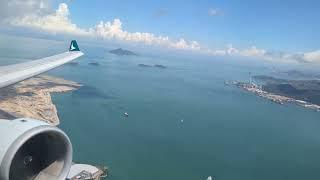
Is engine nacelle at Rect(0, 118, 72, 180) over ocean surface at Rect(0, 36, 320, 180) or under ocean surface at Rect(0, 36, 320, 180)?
over

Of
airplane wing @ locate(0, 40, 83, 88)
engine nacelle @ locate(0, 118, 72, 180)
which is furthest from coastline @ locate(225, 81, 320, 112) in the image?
engine nacelle @ locate(0, 118, 72, 180)

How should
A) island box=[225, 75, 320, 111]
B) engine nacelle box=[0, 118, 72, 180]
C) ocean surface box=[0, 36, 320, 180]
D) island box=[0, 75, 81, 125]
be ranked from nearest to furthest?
engine nacelle box=[0, 118, 72, 180] < ocean surface box=[0, 36, 320, 180] < island box=[0, 75, 81, 125] < island box=[225, 75, 320, 111]

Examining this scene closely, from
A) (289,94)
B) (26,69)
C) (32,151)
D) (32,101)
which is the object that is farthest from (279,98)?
(32,151)

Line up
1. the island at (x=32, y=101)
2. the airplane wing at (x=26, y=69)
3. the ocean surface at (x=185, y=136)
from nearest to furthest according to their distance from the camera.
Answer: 1. the airplane wing at (x=26, y=69)
2. the ocean surface at (x=185, y=136)
3. the island at (x=32, y=101)

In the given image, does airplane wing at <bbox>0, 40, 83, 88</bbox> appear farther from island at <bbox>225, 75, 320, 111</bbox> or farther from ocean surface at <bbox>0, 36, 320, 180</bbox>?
island at <bbox>225, 75, 320, 111</bbox>

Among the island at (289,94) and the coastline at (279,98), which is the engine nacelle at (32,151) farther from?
the island at (289,94)

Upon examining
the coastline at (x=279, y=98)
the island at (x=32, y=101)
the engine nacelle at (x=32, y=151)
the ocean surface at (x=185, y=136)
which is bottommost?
the coastline at (x=279, y=98)

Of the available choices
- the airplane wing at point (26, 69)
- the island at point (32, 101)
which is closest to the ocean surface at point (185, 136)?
the island at point (32, 101)
